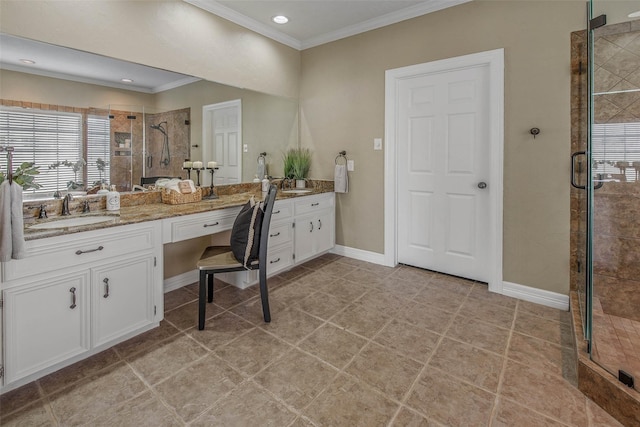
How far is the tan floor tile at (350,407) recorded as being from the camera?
4.93ft

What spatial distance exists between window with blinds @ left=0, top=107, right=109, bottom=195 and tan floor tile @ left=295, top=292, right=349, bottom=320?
5.90 feet

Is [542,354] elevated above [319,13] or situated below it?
below

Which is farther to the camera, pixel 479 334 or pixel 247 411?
pixel 479 334

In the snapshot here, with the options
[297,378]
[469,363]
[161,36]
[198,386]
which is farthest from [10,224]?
[469,363]

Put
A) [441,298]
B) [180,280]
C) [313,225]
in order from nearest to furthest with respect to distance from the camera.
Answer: [441,298] → [180,280] → [313,225]

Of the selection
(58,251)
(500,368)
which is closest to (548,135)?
(500,368)

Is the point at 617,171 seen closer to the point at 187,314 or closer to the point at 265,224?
the point at 265,224

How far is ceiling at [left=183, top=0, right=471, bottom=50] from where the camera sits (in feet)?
9.95

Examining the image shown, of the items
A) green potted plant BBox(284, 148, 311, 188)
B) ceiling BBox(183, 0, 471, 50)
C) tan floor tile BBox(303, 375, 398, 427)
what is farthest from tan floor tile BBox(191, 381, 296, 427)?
ceiling BBox(183, 0, 471, 50)

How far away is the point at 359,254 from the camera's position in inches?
152

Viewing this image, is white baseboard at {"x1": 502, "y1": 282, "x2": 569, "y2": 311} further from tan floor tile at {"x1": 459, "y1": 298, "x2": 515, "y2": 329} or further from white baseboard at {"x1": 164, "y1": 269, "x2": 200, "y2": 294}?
white baseboard at {"x1": 164, "y1": 269, "x2": 200, "y2": 294}

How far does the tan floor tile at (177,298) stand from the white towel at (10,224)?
1.22 m

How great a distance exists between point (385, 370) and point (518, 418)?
2.11 feet

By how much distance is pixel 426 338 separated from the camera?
2186 mm
